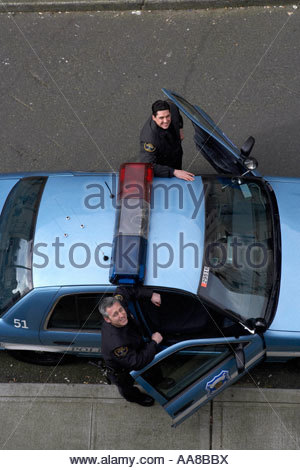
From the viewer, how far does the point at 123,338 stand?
4008 millimetres

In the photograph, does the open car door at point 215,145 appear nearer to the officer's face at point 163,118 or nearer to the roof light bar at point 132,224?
the officer's face at point 163,118

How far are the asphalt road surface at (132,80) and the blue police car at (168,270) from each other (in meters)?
1.73

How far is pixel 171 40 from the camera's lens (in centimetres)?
684

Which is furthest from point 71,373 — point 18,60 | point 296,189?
point 18,60

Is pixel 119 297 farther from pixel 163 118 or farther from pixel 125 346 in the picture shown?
pixel 163 118

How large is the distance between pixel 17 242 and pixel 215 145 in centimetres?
217

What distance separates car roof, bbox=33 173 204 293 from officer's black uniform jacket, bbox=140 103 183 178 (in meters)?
0.58

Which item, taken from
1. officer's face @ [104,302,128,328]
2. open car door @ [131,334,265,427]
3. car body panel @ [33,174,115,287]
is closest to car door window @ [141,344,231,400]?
open car door @ [131,334,265,427]

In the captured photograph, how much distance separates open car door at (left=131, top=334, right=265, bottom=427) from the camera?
13.5ft

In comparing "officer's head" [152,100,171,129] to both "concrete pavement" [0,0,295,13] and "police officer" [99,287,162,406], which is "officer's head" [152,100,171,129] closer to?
"police officer" [99,287,162,406]

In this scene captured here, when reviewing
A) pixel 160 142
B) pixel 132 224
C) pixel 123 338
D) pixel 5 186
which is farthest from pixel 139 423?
pixel 160 142

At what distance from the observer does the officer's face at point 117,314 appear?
152 inches
